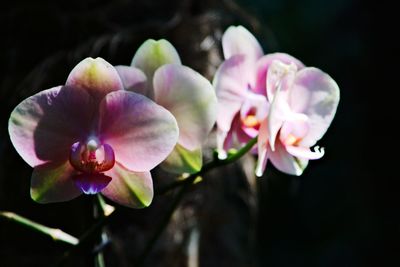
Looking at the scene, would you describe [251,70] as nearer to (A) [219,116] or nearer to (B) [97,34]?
(A) [219,116]

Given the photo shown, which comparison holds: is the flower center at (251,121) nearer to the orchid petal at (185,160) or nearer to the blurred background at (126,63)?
the orchid petal at (185,160)

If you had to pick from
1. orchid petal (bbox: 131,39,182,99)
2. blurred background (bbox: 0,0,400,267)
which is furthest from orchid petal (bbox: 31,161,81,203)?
blurred background (bbox: 0,0,400,267)

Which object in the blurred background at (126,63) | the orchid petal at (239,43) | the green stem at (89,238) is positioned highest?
the orchid petal at (239,43)

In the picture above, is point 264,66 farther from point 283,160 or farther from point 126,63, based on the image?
point 126,63

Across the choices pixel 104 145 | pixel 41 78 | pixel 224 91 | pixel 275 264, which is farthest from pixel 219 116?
pixel 275 264

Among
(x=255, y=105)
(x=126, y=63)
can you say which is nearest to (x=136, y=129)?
(x=255, y=105)

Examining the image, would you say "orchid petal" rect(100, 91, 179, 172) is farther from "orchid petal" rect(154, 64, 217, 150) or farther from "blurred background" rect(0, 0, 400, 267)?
"blurred background" rect(0, 0, 400, 267)

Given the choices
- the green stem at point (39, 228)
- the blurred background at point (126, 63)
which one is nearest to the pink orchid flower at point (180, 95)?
the green stem at point (39, 228)
